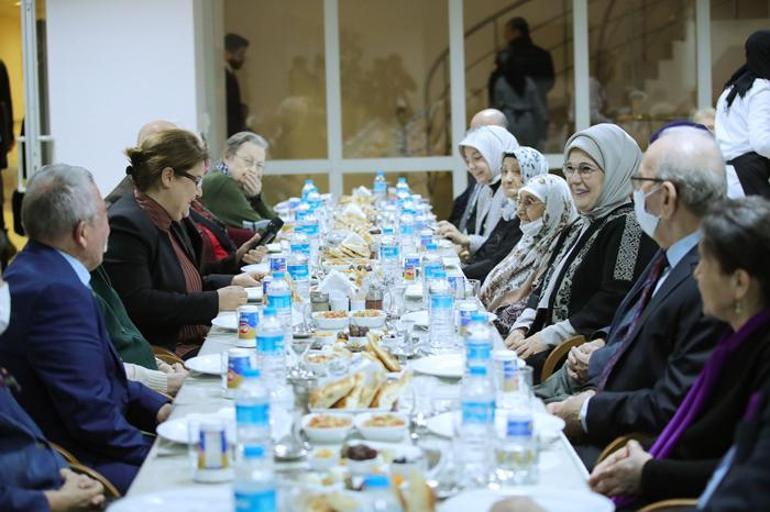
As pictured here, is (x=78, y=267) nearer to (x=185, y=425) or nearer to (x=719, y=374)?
(x=185, y=425)

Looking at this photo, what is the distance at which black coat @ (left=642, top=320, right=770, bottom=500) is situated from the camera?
2545mm

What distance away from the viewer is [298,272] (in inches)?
182

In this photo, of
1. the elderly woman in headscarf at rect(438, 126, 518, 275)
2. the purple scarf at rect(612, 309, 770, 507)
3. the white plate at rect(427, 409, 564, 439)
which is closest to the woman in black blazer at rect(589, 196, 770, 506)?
the purple scarf at rect(612, 309, 770, 507)

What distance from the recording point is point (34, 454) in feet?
9.30

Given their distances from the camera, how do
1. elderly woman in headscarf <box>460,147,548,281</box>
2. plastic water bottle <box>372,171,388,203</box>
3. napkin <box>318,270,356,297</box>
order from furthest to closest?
plastic water bottle <box>372,171,388,203</box>
elderly woman in headscarf <box>460,147,548,281</box>
napkin <box>318,270,356,297</box>

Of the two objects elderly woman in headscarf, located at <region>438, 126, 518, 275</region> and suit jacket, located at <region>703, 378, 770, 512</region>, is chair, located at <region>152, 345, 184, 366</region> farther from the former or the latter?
elderly woman in headscarf, located at <region>438, 126, 518, 275</region>

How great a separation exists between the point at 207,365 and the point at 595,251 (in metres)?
1.65

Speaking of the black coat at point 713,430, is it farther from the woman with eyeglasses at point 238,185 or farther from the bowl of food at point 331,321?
the woman with eyeglasses at point 238,185

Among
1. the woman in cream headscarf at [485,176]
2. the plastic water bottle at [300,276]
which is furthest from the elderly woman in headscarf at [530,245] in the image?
the woman in cream headscarf at [485,176]

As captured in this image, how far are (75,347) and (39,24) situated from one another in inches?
276

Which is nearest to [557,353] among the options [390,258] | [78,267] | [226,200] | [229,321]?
[390,258]

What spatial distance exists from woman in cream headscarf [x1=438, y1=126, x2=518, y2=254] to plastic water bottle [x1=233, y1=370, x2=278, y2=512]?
4.86 meters

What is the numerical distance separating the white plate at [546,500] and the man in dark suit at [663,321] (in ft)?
2.74

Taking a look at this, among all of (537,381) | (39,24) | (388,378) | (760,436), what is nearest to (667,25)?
(39,24)
